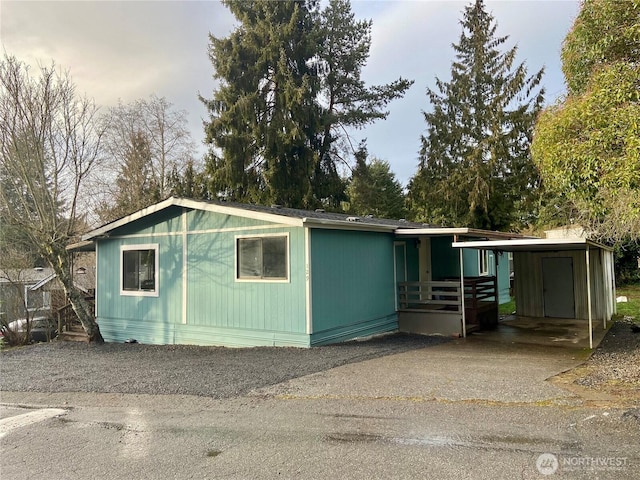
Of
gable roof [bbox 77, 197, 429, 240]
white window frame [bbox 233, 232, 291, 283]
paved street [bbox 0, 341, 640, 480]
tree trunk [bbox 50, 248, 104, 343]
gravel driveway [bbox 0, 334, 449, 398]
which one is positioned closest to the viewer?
paved street [bbox 0, 341, 640, 480]

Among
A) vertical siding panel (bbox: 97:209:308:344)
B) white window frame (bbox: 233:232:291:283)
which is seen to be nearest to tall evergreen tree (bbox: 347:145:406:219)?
vertical siding panel (bbox: 97:209:308:344)

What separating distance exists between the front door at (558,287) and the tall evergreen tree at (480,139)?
35.9ft

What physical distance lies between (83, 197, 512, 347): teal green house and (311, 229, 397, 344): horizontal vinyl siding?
0.02m

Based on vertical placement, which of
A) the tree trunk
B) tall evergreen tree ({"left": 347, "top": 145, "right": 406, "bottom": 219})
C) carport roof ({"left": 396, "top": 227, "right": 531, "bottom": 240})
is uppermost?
tall evergreen tree ({"left": 347, "top": 145, "right": 406, "bottom": 219})

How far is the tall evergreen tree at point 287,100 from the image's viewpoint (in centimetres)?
2225

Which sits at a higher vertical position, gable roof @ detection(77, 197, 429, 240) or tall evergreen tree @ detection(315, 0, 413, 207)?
tall evergreen tree @ detection(315, 0, 413, 207)

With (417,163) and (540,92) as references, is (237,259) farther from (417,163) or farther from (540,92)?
(540,92)

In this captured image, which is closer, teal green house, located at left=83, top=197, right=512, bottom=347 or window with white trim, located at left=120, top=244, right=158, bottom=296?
teal green house, located at left=83, top=197, right=512, bottom=347

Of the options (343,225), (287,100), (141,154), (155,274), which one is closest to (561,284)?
Result: (343,225)

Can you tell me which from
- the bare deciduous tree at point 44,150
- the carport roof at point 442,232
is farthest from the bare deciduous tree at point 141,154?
the carport roof at point 442,232

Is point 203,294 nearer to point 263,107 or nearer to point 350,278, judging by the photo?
point 350,278

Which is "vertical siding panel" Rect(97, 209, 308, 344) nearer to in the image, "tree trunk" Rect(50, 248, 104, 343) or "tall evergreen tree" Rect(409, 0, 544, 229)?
"tree trunk" Rect(50, 248, 104, 343)

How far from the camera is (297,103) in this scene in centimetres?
2181

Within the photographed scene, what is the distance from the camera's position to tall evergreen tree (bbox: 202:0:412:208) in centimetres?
2225
